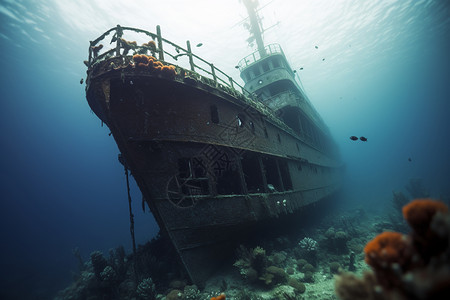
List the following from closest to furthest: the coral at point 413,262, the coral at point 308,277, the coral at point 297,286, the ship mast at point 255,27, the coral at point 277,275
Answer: the coral at point 413,262, the coral at point 297,286, the coral at point 277,275, the coral at point 308,277, the ship mast at point 255,27

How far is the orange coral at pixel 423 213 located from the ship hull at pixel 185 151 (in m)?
6.17

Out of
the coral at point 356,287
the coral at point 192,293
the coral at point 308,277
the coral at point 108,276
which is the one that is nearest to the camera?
the coral at point 356,287

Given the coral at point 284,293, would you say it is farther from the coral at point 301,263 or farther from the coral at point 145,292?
the coral at point 145,292

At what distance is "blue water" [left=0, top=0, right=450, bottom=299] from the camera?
92.1ft

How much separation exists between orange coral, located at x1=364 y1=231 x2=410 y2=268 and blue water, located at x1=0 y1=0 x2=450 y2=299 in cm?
3022

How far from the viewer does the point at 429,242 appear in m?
1.73

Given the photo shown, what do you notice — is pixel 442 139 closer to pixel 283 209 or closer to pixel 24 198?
pixel 283 209

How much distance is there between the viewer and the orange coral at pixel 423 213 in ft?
5.93

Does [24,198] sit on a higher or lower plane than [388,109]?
lower

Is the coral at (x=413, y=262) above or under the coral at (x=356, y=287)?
above

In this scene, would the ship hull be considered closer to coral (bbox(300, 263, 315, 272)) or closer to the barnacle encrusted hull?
the barnacle encrusted hull

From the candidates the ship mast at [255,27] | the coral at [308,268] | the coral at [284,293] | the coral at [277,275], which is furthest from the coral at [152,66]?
the ship mast at [255,27]

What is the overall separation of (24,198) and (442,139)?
246556 millimetres

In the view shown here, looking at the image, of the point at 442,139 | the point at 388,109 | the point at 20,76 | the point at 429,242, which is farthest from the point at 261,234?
the point at 388,109
